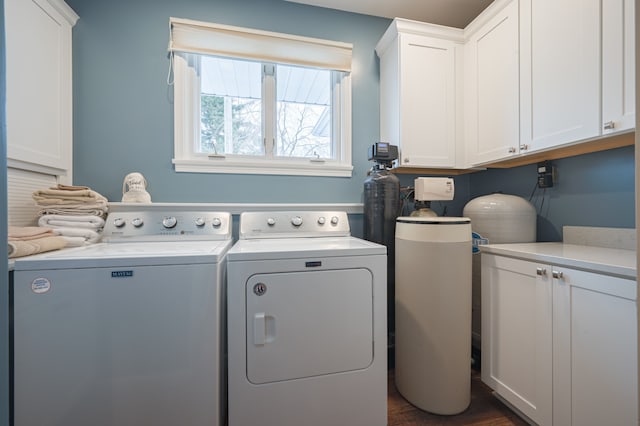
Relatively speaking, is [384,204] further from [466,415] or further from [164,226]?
[164,226]

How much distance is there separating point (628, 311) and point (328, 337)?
1.09m

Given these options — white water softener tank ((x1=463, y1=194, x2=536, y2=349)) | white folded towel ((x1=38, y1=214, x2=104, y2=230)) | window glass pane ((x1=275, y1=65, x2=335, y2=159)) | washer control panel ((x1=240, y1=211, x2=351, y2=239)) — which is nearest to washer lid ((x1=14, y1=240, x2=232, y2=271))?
white folded towel ((x1=38, y1=214, x2=104, y2=230))

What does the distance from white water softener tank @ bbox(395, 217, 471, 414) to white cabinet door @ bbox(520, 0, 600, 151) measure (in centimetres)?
65

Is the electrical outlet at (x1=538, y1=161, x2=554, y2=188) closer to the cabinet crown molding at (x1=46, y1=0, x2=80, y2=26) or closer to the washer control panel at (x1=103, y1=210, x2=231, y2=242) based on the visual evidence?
the washer control panel at (x1=103, y1=210, x2=231, y2=242)

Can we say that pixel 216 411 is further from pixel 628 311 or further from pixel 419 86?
pixel 419 86

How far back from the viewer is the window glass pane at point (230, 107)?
191cm

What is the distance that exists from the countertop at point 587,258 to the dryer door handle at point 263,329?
1.22 metres

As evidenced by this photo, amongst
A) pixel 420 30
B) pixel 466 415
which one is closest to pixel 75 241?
pixel 466 415

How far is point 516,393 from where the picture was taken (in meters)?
1.29

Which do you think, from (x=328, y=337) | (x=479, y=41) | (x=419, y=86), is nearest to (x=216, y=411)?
(x=328, y=337)

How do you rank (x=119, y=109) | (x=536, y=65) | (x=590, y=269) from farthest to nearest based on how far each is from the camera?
(x=119, y=109) → (x=536, y=65) → (x=590, y=269)

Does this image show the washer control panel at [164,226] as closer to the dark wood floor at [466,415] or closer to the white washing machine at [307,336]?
the white washing machine at [307,336]

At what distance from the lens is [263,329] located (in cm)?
110

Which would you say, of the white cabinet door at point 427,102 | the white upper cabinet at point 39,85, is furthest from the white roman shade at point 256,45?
the white upper cabinet at point 39,85
